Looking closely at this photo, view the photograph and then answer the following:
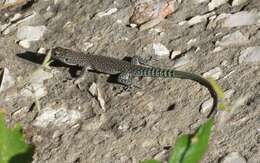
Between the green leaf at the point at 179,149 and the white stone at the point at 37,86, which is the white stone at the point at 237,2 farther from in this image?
the green leaf at the point at 179,149

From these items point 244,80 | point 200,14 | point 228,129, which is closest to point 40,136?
point 228,129

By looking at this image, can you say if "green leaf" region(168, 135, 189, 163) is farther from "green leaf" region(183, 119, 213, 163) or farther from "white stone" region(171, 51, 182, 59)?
"white stone" region(171, 51, 182, 59)

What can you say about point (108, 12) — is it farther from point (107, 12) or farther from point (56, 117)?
point (56, 117)

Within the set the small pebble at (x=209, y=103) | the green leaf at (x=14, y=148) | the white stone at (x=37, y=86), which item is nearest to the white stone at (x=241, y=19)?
the small pebble at (x=209, y=103)

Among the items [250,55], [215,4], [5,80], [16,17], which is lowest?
[250,55]

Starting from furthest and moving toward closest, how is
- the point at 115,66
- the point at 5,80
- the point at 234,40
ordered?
the point at 115,66, the point at 5,80, the point at 234,40

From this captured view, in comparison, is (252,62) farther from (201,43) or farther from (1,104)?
(1,104)

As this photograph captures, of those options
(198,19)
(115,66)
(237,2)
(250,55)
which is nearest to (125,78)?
(115,66)
